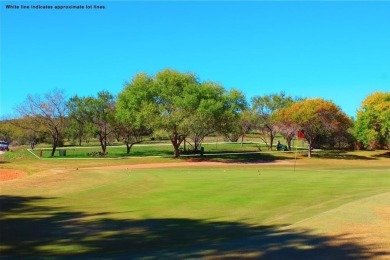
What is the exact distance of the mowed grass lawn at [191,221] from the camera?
341 inches

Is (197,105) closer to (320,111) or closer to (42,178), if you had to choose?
(320,111)

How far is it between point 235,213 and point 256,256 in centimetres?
575

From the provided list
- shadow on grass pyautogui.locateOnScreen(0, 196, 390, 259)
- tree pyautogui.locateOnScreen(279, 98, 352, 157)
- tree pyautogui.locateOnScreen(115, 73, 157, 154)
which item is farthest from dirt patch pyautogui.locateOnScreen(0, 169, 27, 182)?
tree pyautogui.locateOnScreen(279, 98, 352, 157)

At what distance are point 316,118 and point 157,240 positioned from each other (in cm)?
5433

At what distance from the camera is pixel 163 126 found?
53094 mm

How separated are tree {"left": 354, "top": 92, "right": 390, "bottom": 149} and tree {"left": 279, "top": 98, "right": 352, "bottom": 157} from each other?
2.49 m

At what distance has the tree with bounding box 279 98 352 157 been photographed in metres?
60.8

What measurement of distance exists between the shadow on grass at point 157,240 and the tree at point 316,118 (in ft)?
168

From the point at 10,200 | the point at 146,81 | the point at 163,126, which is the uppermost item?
the point at 146,81

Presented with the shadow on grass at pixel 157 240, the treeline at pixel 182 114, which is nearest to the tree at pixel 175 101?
the treeline at pixel 182 114

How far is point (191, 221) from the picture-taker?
1237 centimetres

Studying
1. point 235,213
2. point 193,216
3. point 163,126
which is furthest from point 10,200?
point 163,126

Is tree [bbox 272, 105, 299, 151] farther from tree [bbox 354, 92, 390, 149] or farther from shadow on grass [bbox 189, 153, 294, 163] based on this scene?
tree [bbox 354, 92, 390, 149]

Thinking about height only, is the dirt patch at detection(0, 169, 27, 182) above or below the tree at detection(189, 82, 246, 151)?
below
